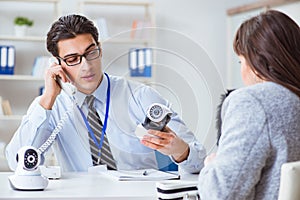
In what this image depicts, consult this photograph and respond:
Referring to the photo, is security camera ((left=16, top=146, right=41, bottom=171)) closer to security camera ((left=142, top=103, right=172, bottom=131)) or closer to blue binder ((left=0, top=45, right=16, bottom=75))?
security camera ((left=142, top=103, right=172, bottom=131))

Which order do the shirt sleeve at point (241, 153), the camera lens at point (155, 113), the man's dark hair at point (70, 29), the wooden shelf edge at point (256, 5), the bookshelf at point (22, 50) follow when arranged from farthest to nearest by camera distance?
the bookshelf at point (22, 50), the wooden shelf edge at point (256, 5), the man's dark hair at point (70, 29), the camera lens at point (155, 113), the shirt sleeve at point (241, 153)

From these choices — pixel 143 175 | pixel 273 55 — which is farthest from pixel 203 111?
pixel 273 55

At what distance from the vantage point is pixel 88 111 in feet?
7.38

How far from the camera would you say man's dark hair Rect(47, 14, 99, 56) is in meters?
2.29

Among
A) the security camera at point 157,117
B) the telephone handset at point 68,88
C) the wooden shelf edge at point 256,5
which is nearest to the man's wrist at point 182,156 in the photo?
the security camera at point 157,117

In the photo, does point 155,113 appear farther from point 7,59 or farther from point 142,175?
point 7,59

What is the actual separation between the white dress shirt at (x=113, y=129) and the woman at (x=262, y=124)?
29.0 inches

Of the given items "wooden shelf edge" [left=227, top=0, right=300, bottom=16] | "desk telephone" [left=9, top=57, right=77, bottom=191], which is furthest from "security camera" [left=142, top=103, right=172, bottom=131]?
"wooden shelf edge" [left=227, top=0, right=300, bottom=16]

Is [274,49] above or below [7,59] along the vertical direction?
above

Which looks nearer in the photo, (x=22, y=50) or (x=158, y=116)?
(x=158, y=116)

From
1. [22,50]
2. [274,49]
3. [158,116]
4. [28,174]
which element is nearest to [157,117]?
[158,116]

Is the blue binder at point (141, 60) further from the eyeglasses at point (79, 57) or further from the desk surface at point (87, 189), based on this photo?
the desk surface at point (87, 189)

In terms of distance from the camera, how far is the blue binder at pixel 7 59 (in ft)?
16.0

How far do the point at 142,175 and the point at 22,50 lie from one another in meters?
3.24
